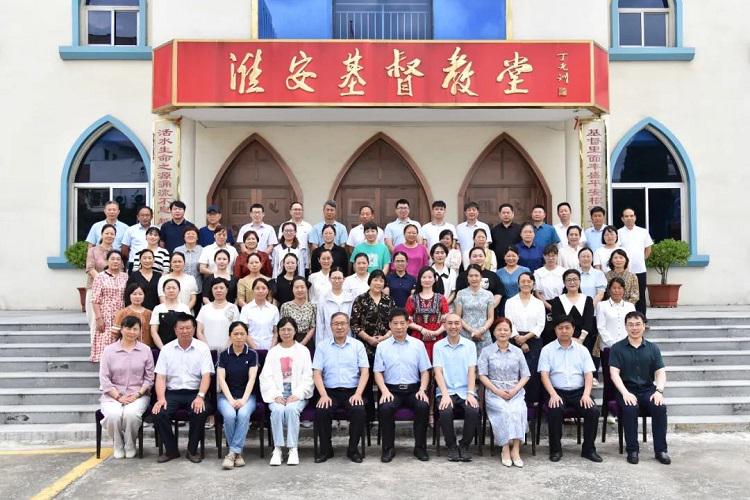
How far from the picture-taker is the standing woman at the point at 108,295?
6711 mm

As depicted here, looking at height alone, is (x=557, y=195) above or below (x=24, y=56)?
below

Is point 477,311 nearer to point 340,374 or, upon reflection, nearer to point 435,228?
Answer: point 340,374

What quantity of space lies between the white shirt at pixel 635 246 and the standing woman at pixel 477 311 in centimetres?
260

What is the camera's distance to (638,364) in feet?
19.3

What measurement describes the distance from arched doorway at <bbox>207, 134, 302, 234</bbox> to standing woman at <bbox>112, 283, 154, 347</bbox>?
13.4 ft

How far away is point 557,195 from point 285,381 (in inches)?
239

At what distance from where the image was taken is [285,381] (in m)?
5.89

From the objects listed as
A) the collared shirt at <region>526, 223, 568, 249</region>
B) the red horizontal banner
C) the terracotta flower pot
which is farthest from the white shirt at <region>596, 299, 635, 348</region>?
Answer: the terracotta flower pot

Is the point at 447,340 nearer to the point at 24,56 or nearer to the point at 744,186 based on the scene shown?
the point at 744,186

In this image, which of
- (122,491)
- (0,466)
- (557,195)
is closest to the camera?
(122,491)

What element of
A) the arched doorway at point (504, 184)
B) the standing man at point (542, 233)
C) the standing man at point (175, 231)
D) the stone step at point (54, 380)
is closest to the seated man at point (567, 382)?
the standing man at point (542, 233)

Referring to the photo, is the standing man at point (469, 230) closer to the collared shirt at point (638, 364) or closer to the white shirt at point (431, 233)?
the white shirt at point (431, 233)

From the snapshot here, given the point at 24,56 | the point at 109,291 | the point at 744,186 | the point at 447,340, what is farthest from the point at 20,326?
the point at 744,186

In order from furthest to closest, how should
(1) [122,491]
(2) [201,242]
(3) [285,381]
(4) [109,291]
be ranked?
(2) [201,242], (4) [109,291], (3) [285,381], (1) [122,491]
